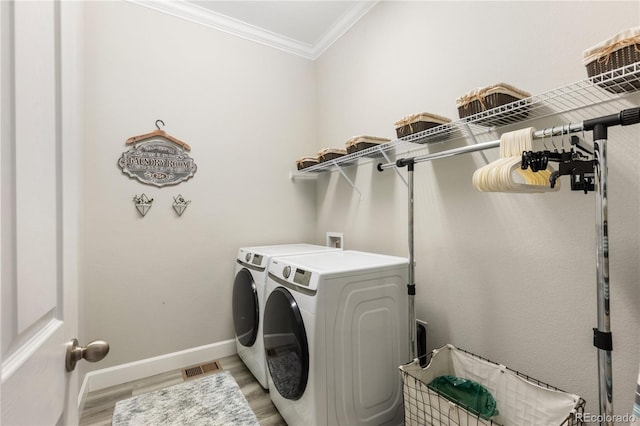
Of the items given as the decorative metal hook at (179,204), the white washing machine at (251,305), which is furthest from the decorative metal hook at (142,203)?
the white washing machine at (251,305)

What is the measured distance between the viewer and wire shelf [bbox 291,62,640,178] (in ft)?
3.04

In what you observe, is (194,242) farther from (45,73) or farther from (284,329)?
(45,73)

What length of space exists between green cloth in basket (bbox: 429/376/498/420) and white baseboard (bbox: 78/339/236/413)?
1765 mm

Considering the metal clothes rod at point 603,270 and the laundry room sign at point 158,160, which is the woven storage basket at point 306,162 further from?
the metal clothes rod at point 603,270

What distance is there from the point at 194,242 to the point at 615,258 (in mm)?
2492

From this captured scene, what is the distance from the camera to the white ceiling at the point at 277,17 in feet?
7.55

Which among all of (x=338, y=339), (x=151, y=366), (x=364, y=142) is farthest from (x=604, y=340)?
(x=151, y=366)

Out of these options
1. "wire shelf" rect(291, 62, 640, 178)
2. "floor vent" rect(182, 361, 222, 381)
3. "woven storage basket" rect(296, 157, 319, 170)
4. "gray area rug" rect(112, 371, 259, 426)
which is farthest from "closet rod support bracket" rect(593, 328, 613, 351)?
"floor vent" rect(182, 361, 222, 381)

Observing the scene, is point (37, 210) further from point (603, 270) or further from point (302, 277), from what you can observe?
point (603, 270)

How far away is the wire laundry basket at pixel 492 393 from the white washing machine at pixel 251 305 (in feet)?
3.24

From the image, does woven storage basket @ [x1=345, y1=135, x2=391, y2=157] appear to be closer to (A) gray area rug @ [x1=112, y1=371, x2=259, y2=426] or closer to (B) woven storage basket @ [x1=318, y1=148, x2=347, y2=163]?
(B) woven storage basket @ [x1=318, y1=148, x2=347, y2=163]

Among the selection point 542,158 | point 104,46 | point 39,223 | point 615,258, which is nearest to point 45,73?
point 39,223

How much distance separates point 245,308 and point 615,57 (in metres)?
2.23

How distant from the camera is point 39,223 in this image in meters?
0.50
